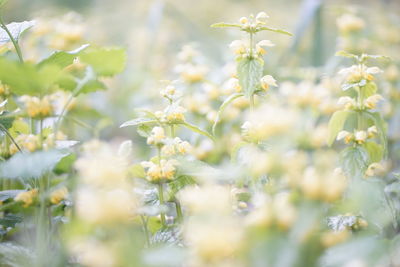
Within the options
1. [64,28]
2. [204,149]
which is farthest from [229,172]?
[64,28]

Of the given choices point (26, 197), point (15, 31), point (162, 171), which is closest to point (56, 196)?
point (26, 197)

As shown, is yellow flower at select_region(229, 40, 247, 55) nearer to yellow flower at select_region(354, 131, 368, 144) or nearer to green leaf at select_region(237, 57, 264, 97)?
green leaf at select_region(237, 57, 264, 97)

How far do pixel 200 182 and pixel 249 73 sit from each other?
0.68 ft

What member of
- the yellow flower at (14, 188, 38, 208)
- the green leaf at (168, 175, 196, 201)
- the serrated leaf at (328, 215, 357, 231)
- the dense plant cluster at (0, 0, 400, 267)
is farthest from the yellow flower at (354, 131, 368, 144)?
the yellow flower at (14, 188, 38, 208)

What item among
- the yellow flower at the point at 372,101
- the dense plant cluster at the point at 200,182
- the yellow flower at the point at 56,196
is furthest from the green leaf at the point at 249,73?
the yellow flower at the point at 56,196

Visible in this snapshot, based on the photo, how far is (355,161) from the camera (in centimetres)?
81

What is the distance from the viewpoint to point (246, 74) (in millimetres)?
785

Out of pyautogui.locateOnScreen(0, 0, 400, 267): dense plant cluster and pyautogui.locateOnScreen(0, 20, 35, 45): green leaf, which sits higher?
pyautogui.locateOnScreen(0, 20, 35, 45): green leaf

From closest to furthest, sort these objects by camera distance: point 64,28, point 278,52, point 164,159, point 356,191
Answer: point 356,191
point 164,159
point 64,28
point 278,52

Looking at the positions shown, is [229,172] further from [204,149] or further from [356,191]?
[204,149]

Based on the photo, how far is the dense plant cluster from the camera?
47 centimetres

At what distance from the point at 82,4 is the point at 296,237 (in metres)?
4.16

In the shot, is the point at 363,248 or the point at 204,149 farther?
the point at 204,149

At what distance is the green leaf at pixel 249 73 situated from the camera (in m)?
0.77
